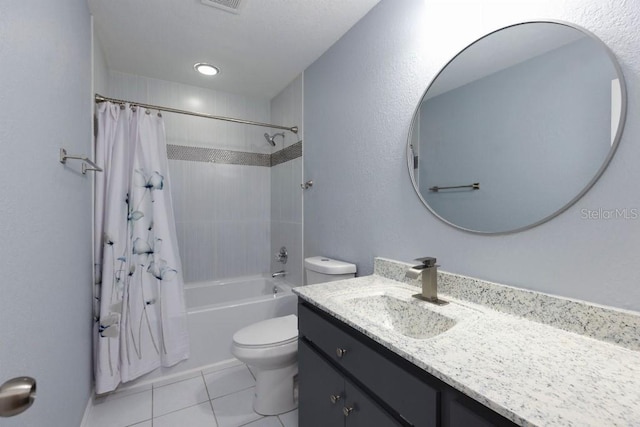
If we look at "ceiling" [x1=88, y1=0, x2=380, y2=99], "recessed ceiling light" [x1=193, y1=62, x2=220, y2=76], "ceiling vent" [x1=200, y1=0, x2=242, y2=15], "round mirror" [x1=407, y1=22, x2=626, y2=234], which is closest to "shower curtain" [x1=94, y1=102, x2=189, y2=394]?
"ceiling" [x1=88, y1=0, x2=380, y2=99]

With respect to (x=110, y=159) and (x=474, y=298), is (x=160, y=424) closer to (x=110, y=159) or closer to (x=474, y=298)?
(x=110, y=159)

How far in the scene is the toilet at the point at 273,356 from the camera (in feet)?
5.03

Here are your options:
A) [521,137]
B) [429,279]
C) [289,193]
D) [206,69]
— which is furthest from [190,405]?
[206,69]

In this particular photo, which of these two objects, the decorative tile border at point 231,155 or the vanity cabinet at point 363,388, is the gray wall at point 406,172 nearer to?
the decorative tile border at point 231,155

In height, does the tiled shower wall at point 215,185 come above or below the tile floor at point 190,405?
above

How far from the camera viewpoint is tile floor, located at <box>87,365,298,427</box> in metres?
1.57

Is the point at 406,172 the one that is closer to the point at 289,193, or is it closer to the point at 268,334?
the point at 268,334

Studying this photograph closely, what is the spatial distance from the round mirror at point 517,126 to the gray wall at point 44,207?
4.64 ft

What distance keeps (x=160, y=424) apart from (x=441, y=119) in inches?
84.1

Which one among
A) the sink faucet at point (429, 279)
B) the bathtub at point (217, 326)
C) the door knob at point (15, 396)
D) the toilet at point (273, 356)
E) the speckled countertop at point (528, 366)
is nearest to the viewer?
the door knob at point (15, 396)

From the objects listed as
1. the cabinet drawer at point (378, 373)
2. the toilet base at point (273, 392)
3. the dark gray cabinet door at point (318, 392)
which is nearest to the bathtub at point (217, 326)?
the toilet base at point (273, 392)

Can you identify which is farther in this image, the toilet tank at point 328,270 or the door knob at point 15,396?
the toilet tank at point 328,270

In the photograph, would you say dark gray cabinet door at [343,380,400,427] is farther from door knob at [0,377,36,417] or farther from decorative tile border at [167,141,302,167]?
decorative tile border at [167,141,302,167]

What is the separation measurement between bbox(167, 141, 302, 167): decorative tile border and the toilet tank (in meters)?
1.02
